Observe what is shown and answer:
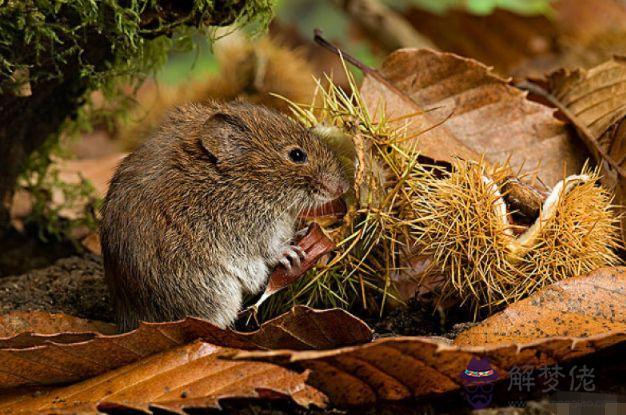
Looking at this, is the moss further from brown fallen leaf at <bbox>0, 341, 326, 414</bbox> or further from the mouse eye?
brown fallen leaf at <bbox>0, 341, 326, 414</bbox>

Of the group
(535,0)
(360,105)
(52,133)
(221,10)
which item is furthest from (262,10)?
(535,0)

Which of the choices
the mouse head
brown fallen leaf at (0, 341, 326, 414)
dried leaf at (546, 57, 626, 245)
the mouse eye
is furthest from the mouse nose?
dried leaf at (546, 57, 626, 245)

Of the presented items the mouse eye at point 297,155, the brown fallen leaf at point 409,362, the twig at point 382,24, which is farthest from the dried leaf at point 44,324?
the twig at point 382,24

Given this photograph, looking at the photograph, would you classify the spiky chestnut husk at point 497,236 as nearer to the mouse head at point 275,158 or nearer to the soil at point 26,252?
the mouse head at point 275,158

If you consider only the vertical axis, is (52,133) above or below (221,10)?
below

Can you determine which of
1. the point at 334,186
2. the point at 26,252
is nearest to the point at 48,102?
the point at 26,252

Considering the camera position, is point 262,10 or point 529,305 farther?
point 262,10

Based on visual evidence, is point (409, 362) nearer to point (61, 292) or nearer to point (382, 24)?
point (61, 292)

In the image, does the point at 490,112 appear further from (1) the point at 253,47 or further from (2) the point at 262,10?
(1) the point at 253,47
